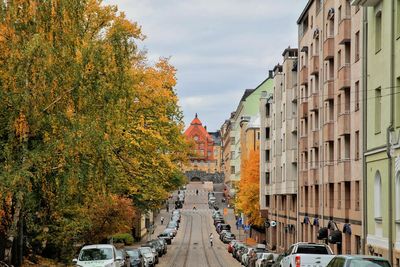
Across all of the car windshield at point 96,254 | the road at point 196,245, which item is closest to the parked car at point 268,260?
the car windshield at point 96,254

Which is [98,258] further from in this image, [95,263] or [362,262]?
Answer: [362,262]

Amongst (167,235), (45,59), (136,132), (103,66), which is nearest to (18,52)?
(45,59)

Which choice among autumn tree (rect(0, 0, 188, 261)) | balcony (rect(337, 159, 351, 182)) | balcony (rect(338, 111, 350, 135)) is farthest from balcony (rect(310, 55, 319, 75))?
autumn tree (rect(0, 0, 188, 261))

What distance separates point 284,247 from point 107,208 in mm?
24117

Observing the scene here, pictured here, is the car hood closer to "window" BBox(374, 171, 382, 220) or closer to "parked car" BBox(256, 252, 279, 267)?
"parked car" BBox(256, 252, 279, 267)

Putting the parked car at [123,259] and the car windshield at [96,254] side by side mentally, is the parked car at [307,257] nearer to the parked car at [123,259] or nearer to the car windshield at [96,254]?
the car windshield at [96,254]

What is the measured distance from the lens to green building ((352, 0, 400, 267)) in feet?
90.1

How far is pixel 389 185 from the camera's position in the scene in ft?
90.9

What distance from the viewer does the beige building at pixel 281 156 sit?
59031 millimetres

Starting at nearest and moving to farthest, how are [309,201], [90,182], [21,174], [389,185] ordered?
[21,174] < [90,182] < [389,185] < [309,201]

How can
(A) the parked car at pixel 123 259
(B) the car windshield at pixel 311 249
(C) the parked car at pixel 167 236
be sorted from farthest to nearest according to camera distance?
(C) the parked car at pixel 167 236 → (A) the parked car at pixel 123 259 → (B) the car windshield at pixel 311 249

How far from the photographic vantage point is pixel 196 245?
81.6 meters

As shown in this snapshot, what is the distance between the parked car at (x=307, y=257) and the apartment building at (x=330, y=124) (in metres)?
6.49

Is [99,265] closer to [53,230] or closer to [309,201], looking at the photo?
[53,230]
